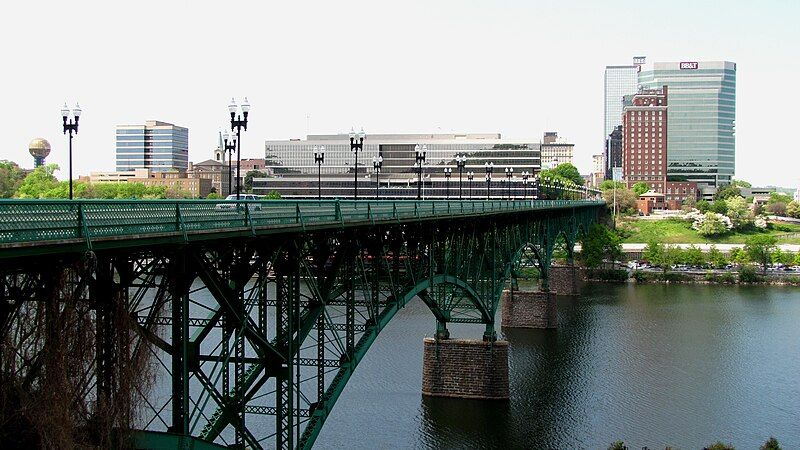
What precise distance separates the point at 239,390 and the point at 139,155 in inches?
6729

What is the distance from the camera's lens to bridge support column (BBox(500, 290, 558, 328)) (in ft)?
264

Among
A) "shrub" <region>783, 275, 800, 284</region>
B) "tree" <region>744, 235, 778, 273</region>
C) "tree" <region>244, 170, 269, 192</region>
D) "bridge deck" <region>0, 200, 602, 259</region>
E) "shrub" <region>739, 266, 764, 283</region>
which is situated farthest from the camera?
"tree" <region>244, 170, 269, 192</region>

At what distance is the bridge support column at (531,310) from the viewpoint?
80375 millimetres

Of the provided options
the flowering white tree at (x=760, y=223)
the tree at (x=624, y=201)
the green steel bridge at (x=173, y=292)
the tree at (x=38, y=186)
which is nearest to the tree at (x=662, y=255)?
the flowering white tree at (x=760, y=223)

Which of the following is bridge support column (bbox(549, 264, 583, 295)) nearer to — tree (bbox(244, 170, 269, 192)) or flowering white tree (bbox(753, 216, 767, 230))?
tree (bbox(244, 170, 269, 192))

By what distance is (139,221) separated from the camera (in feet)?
57.6

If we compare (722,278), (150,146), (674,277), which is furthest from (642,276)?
(150,146)

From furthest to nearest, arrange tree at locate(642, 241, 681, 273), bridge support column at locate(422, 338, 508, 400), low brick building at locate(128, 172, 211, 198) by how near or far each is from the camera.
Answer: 1. tree at locate(642, 241, 681, 273)
2. low brick building at locate(128, 172, 211, 198)
3. bridge support column at locate(422, 338, 508, 400)

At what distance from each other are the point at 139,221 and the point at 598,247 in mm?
114365

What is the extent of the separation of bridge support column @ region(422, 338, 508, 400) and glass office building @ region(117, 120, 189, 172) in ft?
457

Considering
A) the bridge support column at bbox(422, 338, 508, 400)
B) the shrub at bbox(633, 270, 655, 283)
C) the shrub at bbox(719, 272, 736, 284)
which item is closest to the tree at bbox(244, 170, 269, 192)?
the shrub at bbox(633, 270, 655, 283)

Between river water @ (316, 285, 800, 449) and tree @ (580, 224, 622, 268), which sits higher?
tree @ (580, 224, 622, 268)

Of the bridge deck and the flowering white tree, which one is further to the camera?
the flowering white tree

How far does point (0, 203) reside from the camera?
565 inches
